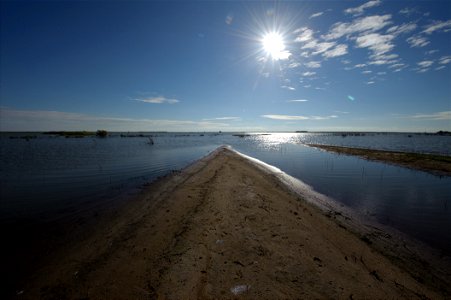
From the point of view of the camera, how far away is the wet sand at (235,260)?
18.2 ft

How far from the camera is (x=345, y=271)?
6398 mm

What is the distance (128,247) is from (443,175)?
29.1m

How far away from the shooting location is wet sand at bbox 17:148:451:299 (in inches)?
219

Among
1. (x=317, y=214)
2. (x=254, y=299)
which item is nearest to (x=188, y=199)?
(x=317, y=214)

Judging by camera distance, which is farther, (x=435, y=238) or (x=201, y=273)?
(x=435, y=238)

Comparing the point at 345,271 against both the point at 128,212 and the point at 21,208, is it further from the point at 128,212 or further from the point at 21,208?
the point at 21,208

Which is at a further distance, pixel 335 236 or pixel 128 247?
pixel 335 236

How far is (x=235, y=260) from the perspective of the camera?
6.73 m

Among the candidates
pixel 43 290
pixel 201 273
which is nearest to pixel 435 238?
pixel 201 273

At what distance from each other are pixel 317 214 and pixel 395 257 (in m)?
4.00

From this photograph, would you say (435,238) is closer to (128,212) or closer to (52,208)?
(128,212)

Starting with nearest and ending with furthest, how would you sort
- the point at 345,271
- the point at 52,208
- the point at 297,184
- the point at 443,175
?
the point at 345,271 → the point at 52,208 → the point at 297,184 → the point at 443,175

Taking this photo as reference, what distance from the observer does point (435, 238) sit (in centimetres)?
930

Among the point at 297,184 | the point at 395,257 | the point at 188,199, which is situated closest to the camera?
the point at 395,257
